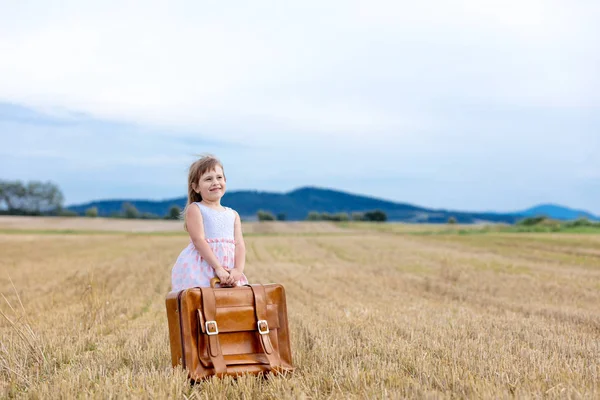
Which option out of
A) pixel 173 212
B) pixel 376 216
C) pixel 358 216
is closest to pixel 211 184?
pixel 173 212

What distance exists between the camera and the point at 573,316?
9.13 m

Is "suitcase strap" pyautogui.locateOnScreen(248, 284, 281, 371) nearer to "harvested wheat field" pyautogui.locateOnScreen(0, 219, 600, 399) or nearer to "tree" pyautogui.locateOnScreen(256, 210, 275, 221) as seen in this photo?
"harvested wheat field" pyautogui.locateOnScreen(0, 219, 600, 399)

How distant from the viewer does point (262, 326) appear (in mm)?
5207

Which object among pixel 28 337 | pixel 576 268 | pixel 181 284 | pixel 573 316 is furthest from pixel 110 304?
pixel 576 268

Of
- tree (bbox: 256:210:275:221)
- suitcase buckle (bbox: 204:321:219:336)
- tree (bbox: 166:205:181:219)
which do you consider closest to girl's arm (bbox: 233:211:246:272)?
suitcase buckle (bbox: 204:321:219:336)

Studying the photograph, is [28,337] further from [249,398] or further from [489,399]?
[489,399]

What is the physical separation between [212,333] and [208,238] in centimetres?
102

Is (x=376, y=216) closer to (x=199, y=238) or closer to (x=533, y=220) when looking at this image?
(x=533, y=220)

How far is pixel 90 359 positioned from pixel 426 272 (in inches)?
512

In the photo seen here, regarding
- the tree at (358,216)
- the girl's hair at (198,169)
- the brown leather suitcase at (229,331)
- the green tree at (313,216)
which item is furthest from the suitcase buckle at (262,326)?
the tree at (358,216)

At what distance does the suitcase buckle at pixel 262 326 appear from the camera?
518cm

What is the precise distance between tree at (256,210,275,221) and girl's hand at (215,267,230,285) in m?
73.9

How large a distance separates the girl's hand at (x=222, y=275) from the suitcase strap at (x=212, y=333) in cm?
40

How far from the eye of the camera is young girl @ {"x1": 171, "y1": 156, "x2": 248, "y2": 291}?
218 inches
